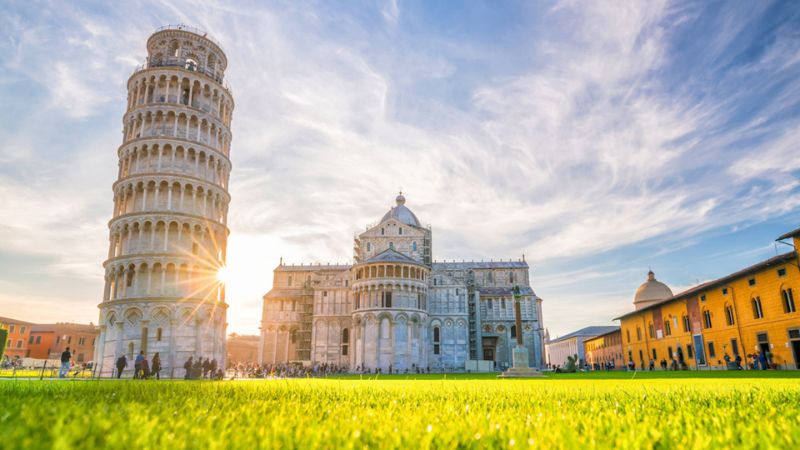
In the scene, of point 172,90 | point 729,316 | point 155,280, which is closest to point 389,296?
point 155,280

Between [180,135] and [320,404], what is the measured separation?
37086mm

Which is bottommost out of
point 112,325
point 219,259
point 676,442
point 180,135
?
point 676,442

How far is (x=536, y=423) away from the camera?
3867 millimetres

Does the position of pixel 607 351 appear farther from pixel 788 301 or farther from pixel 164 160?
pixel 164 160

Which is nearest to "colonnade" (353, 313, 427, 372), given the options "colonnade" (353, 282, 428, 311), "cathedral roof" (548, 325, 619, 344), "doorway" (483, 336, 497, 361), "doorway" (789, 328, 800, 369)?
"colonnade" (353, 282, 428, 311)

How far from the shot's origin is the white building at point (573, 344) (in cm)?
9647

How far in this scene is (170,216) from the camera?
116 ft

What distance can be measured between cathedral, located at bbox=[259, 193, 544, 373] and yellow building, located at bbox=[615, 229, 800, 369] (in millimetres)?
19290

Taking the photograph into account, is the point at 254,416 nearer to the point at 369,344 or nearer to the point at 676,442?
the point at 676,442

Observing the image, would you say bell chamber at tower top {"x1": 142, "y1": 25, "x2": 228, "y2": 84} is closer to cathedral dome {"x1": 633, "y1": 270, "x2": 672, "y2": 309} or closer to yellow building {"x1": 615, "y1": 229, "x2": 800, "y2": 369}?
yellow building {"x1": 615, "y1": 229, "x2": 800, "y2": 369}

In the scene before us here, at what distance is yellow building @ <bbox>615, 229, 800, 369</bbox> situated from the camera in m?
28.8

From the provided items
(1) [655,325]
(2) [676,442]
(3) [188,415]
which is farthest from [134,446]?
(1) [655,325]

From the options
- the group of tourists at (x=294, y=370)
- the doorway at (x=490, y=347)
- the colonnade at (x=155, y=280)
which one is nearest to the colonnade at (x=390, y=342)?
the group of tourists at (x=294, y=370)

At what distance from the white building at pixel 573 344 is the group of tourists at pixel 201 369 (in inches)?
2798
